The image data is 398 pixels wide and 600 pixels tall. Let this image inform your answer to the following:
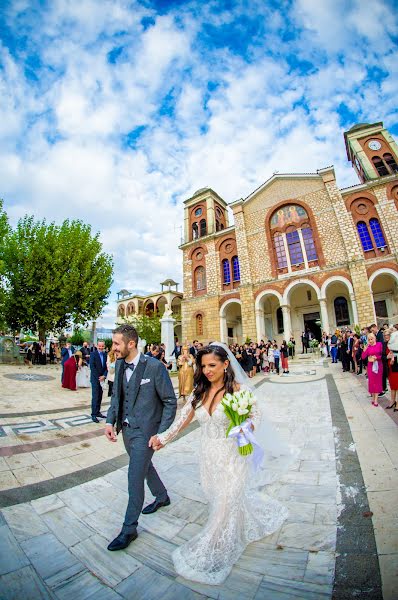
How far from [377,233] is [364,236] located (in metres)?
0.89

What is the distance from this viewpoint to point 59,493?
301 cm

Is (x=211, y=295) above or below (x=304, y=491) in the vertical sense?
above

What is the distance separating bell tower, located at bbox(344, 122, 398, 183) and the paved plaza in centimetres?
2696

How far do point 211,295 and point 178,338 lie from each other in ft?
44.7

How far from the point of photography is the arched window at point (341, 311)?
896 inches

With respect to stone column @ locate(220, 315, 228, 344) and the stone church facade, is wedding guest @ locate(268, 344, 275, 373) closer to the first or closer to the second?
the stone church facade

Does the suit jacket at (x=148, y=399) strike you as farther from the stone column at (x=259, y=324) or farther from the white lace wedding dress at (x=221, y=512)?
the stone column at (x=259, y=324)

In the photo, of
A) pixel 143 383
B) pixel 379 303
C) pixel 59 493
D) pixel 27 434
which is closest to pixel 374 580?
pixel 143 383

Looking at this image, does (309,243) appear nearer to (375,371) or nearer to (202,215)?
(202,215)

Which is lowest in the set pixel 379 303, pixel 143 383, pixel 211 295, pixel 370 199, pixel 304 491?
pixel 304 491

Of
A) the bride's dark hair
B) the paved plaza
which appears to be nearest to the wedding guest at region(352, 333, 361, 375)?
the paved plaza

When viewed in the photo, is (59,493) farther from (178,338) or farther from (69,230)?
(178,338)

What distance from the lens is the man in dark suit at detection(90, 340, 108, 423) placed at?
6203mm

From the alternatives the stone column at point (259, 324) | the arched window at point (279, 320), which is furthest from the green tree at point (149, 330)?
the arched window at point (279, 320)
